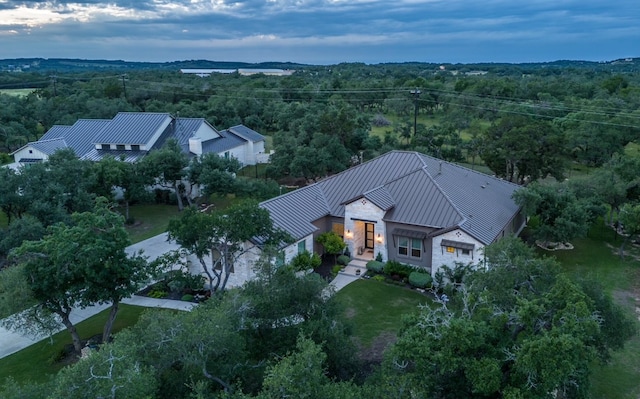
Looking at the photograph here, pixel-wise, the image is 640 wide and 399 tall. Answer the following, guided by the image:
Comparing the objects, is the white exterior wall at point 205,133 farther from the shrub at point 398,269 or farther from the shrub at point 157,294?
the shrub at point 398,269

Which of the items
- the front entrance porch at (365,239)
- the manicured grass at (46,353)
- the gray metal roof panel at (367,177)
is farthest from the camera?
the gray metal roof panel at (367,177)

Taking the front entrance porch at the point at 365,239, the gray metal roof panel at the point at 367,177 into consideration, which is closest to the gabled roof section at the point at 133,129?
the gray metal roof panel at the point at 367,177

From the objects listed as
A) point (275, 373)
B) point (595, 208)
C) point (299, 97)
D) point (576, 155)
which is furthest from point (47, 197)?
point (299, 97)

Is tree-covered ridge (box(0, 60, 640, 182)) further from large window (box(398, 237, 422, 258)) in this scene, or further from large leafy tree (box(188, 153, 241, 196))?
large window (box(398, 237, 422, 258))

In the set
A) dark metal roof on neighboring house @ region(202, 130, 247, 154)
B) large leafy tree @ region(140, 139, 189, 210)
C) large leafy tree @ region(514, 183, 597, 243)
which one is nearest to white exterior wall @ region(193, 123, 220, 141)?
dark metal roof on neighboring house @ region(202, 130, 247, 154)

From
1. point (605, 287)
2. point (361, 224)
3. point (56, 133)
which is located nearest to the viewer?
point (605, 287)

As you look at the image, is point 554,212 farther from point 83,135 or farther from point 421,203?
point 83,135

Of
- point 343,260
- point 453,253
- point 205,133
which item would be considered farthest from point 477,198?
point 205,133
